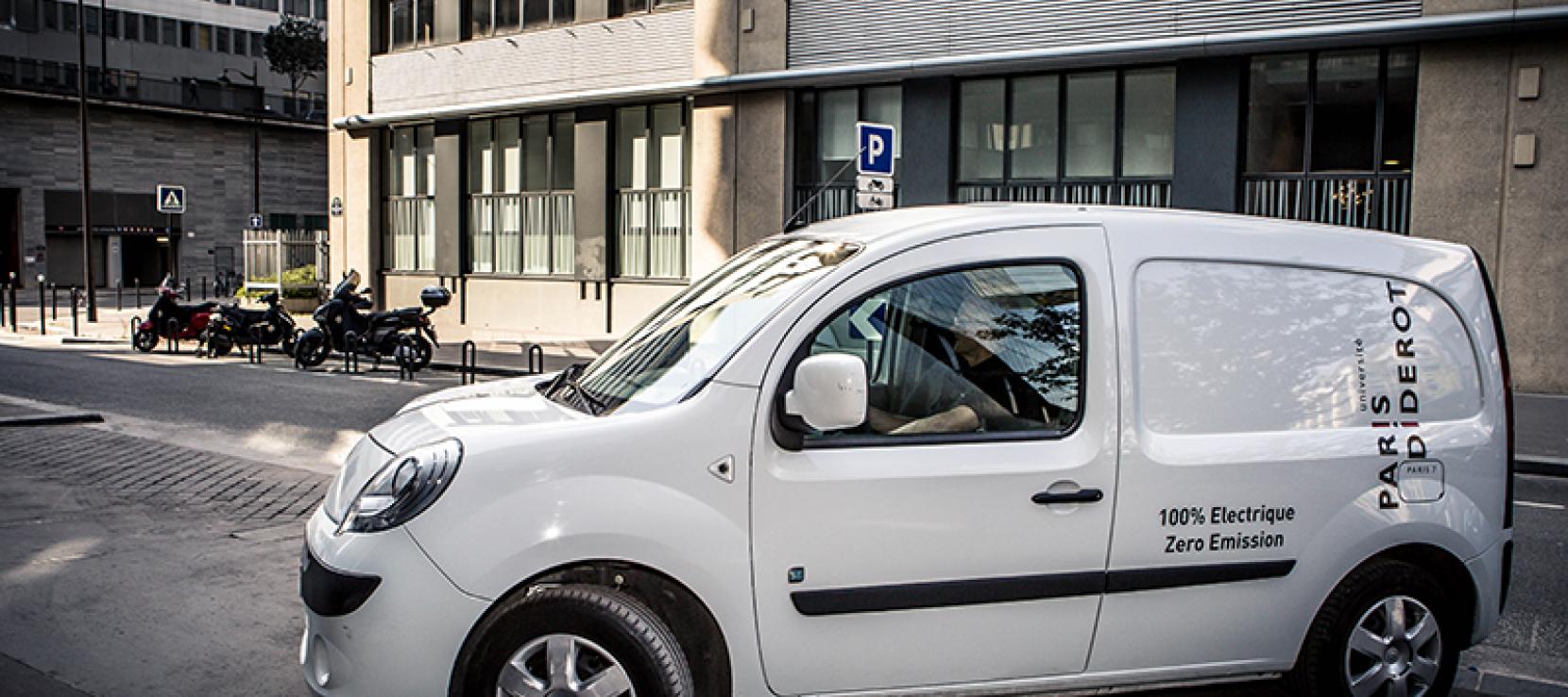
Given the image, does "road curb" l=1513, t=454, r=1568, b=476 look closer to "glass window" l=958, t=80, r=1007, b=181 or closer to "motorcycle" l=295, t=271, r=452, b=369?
"glass window" l=958, t=80, r=1007, b=181

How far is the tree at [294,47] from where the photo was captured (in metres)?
67.3

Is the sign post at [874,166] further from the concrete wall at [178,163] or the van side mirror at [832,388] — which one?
the concrete wall at [178,163]

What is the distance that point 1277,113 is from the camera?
1795cm

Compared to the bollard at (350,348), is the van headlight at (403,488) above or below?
above

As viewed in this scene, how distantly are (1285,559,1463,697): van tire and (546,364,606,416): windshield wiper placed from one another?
2.50 metres

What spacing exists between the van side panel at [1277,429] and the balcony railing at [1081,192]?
1395cm

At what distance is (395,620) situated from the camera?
3717mm

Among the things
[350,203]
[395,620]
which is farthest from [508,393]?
[350,203]

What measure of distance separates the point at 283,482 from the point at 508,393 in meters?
5.23

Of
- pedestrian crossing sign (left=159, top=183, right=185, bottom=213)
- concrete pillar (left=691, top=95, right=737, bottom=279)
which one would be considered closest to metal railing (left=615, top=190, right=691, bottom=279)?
concrete pillar (left=691, top=95, right=737, bottom=279)

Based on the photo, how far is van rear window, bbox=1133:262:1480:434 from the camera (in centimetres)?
430

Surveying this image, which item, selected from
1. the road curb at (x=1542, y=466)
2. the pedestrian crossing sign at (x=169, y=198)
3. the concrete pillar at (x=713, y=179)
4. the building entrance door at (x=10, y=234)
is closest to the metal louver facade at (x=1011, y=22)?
the concrete pillar at (x=713, y=179)

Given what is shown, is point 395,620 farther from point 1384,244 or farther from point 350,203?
point 350,203

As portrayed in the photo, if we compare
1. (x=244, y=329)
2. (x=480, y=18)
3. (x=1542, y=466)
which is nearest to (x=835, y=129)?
(x=480, y=18)
